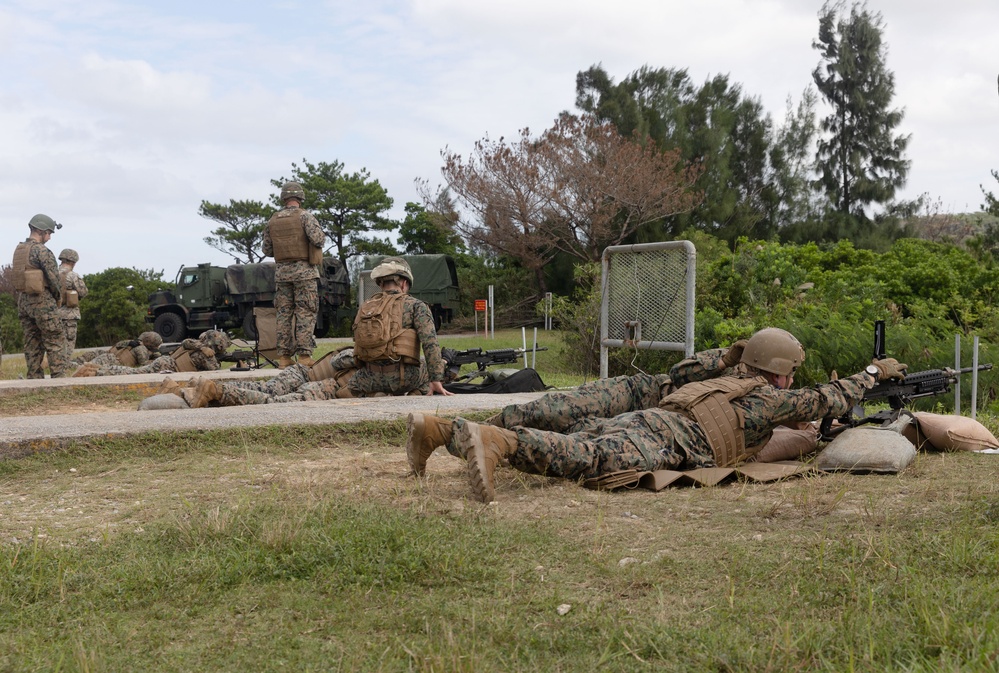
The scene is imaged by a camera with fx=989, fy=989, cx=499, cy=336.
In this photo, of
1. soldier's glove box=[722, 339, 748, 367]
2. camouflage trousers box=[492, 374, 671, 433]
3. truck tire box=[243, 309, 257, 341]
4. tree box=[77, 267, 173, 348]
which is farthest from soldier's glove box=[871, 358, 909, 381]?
tree box=[77, 267, 173, 348]

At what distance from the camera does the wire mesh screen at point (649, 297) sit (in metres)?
8.20

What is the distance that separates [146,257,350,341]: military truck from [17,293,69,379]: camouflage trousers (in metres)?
11.7

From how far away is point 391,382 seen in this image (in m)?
8.05

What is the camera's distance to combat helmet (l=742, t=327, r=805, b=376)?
5289mm

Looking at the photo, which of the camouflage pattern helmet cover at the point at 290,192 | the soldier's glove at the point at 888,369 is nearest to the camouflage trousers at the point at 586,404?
the soldier's glove at the point at 888,369

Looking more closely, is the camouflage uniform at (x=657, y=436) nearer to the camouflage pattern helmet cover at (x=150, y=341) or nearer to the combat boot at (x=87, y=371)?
the combat boot at (x=87, y=371)

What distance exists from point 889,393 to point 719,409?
4.57 ft

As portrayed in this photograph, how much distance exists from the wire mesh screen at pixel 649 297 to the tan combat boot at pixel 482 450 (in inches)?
147

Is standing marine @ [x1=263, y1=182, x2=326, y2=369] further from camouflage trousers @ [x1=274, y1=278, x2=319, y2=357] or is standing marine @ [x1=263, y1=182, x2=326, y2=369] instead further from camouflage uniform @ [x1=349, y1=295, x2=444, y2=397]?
camouflage uniform @ [x1=349, y1=295, x2=444, y2=397]

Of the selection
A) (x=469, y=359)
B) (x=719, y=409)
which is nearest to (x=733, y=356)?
(x=719, y=409)

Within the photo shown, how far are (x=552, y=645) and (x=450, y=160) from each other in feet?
98.5

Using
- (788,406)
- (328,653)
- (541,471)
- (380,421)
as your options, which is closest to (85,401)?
(380,421)

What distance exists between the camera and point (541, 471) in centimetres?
487

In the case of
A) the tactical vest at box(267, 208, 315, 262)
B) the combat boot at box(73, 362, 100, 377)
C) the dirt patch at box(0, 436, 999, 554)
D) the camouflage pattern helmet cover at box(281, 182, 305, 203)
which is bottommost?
the dirt patch at box(0, 436, 999, 554)
